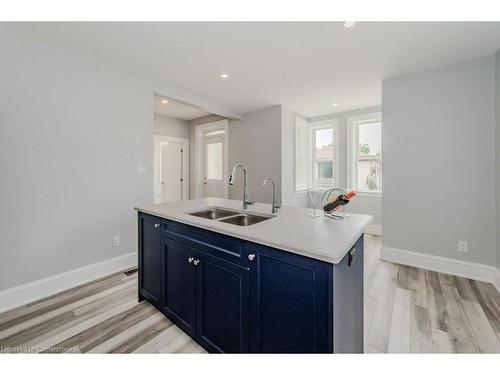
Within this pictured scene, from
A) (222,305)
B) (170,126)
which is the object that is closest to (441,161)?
(222,305)

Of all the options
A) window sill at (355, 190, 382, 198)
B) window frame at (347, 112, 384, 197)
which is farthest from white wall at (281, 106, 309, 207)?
window sill at (355, 190, 382, 198)

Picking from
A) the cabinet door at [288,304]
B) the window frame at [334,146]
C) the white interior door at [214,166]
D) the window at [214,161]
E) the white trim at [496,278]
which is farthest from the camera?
the window at [214,161]

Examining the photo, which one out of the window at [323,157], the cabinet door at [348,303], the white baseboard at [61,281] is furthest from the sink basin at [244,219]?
the window at [323,157]

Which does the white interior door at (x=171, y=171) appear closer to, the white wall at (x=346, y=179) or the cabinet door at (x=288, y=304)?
the white wall at (x=346, y=179)

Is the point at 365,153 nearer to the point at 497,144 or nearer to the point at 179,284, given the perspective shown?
the point at 497,144

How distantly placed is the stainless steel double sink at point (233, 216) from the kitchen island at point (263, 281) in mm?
11

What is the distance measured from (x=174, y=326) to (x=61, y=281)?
1.48 m

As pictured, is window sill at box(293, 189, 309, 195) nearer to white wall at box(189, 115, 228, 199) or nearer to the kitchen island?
white wall at box(189, 115, 228, 199)

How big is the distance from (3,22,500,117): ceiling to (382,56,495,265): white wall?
0.82 ft

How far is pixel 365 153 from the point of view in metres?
4.66

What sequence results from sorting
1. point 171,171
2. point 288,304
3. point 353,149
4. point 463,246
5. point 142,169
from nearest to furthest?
1. point 288,304
2. point 463,246
3. point 142,169
4. point 353,149
5. point 171,171

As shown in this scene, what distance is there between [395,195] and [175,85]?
11.6 feet

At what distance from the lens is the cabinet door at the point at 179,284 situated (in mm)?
1537
